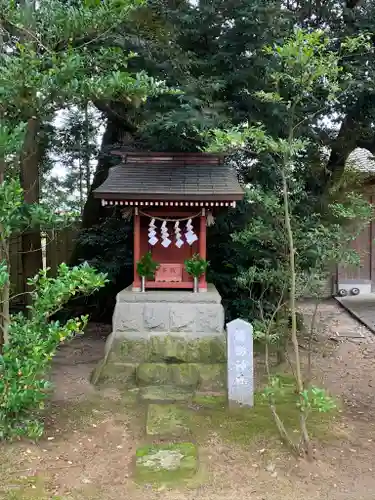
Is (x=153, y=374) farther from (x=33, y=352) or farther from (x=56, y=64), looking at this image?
(x=56, y=64)

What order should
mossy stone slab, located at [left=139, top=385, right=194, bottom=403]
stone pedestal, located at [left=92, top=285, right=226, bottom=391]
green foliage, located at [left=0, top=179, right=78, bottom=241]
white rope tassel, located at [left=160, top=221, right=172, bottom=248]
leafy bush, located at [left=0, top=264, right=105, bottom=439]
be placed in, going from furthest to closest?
1. white rope tassel, located at [left=160, top=221, right=172, bottom=248]
2. stone pedestal, located at [left=92, top=285, right=226, bottom=391]
3. mossy stone slab, located at [left=139, top=385, right=194, bottom=403]
4. green foliage, located at [left=0, top=179, right=78, bottom=241]
5. leafy bush, located at [left=0, top=264, right=105, bottom=439]

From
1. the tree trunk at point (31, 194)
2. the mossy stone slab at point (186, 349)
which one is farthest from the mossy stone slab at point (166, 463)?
the tree trunk at point (31, 194)

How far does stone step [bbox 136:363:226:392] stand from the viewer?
615 cm

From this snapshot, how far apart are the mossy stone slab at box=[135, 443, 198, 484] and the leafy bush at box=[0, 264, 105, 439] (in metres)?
0.99

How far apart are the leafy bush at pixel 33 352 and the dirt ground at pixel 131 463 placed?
299 mm

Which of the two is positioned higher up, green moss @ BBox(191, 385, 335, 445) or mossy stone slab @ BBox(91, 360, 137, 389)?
mossy stone slab @ BBox(91, 360, 137, 389)

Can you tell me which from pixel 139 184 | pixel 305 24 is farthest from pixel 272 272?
pixel 305 24

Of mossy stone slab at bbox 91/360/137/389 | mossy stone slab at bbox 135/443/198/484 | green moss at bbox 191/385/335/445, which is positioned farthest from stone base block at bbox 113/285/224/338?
mossy stone slab at bbox 135/443/198/484

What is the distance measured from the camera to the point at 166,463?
4117 mm

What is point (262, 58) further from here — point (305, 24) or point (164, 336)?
point (164, 336)

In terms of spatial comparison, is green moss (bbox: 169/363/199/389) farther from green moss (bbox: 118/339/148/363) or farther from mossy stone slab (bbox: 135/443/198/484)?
mossy stone slab (bbox: 135/443/198/484)

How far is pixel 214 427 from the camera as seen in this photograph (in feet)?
16.2

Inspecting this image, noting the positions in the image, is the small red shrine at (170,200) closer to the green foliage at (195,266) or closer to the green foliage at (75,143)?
the green foliage at (195,266)

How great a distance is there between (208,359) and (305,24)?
7541 mm
